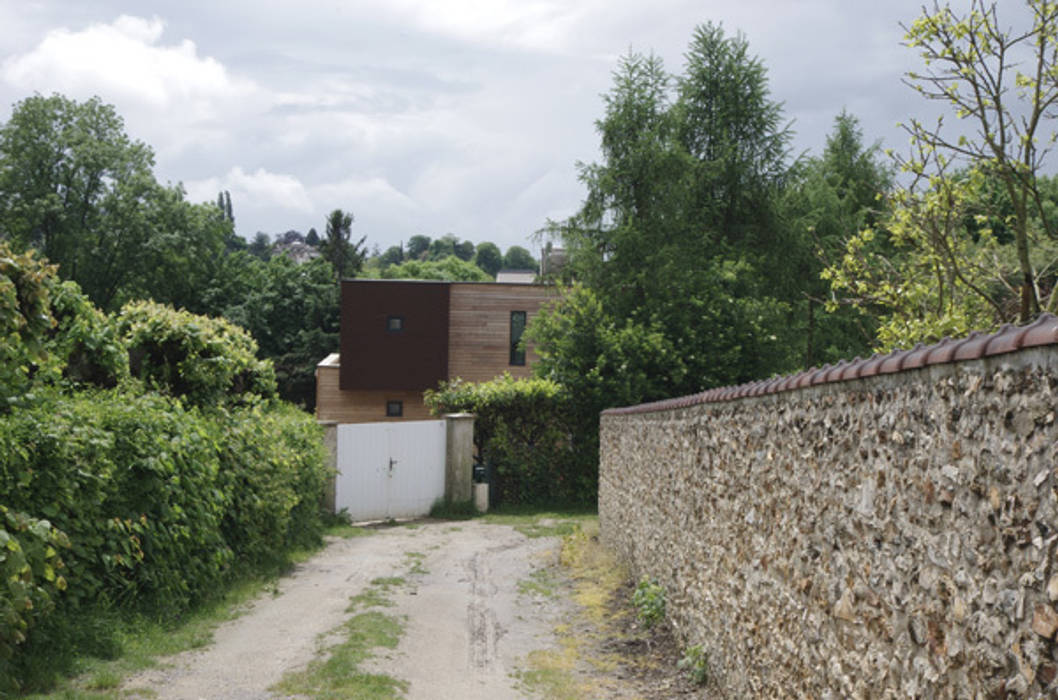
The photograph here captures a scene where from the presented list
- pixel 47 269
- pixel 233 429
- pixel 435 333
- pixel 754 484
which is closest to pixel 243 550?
pixel 233 429

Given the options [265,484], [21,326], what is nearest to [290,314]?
[265,484]

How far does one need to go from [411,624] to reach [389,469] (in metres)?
8.84

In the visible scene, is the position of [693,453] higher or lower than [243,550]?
higher

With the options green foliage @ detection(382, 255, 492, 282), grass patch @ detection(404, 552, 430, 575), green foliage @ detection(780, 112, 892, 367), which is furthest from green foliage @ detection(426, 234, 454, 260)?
grass patch @ detection(404, 552, 430, 575)

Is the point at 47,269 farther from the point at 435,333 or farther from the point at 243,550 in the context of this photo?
the point at 435,333

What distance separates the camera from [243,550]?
34.9 feet

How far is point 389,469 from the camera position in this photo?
1812 centimetres

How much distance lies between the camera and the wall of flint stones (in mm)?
2732

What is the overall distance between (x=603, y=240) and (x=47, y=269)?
2059 cm

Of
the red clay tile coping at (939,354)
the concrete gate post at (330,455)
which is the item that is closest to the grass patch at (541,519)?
the concrete gate post at (330,455)

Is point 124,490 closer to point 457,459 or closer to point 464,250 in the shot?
point 457,459

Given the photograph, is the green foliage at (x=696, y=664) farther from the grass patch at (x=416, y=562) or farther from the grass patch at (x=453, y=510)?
the grass patch at (x=453, y=510)

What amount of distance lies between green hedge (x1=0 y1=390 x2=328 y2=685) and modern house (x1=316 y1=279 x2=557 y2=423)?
2390cm

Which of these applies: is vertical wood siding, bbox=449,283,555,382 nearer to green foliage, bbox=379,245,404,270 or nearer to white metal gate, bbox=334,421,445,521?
white metal gate, bbox=334,421,445,521
